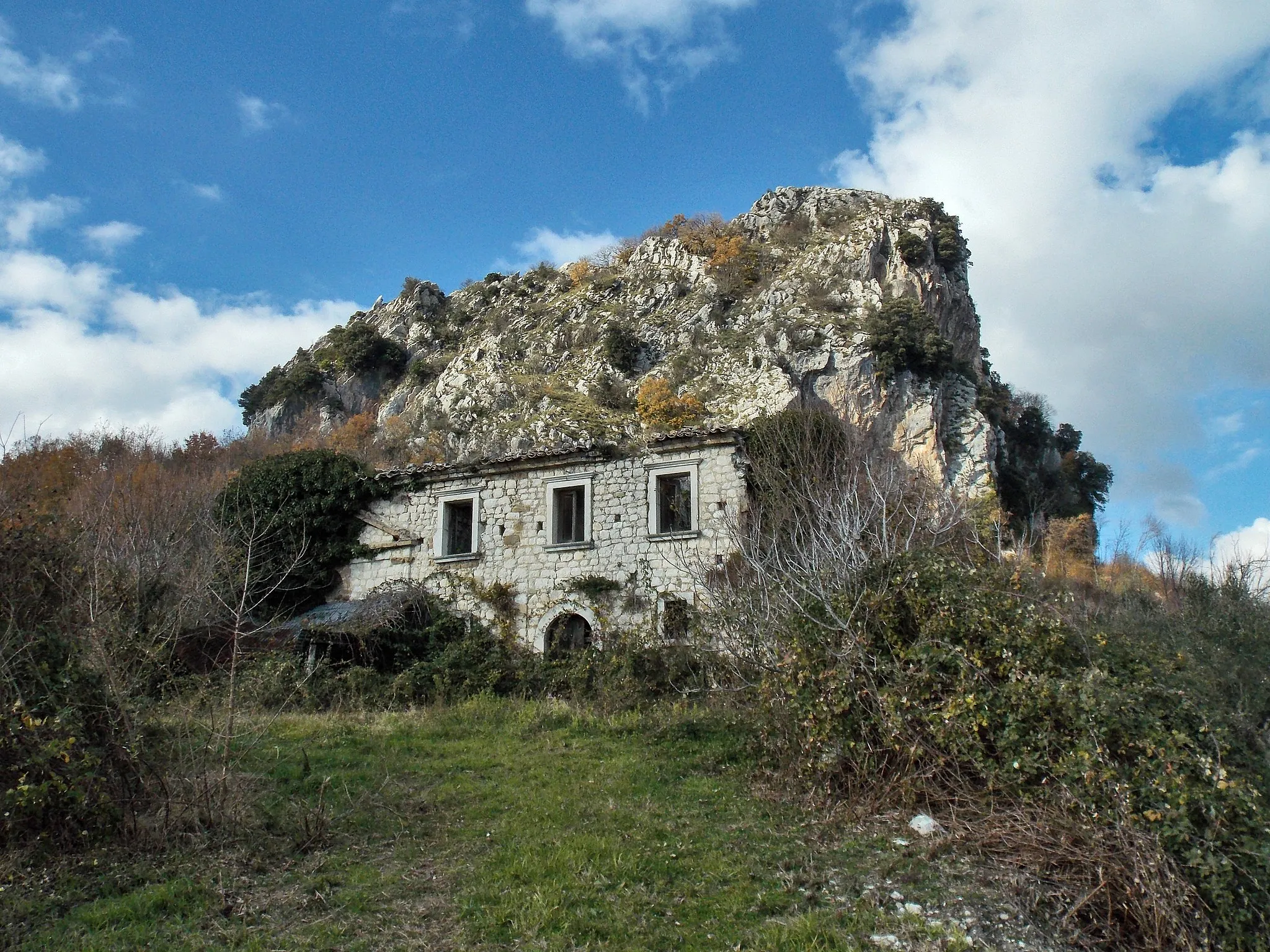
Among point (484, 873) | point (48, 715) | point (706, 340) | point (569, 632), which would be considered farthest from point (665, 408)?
point (48, 715)

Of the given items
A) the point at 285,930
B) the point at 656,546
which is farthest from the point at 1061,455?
the point at 285,930

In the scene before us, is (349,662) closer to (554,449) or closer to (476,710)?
(476,710)

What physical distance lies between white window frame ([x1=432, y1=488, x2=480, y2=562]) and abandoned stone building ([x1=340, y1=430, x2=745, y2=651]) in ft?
0.09

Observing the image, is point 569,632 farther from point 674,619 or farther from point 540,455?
point 540,455

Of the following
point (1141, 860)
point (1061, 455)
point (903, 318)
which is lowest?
point (1141, 860)

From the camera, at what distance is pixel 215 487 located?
2498 cm

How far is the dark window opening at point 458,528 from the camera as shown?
62.4ft

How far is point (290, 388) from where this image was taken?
5247cm

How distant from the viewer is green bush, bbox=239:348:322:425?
52500 millimetres

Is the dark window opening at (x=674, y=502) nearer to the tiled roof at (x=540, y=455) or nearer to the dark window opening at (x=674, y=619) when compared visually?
the tiled roof at (x=540, y=455)

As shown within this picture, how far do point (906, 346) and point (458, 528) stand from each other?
91.1 ft

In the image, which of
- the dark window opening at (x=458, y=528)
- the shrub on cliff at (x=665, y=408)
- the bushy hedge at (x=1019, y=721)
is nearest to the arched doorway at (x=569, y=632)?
the dark window opening at (x=458, y=528)

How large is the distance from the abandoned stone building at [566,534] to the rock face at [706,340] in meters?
12.4

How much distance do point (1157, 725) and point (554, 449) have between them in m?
13.8
